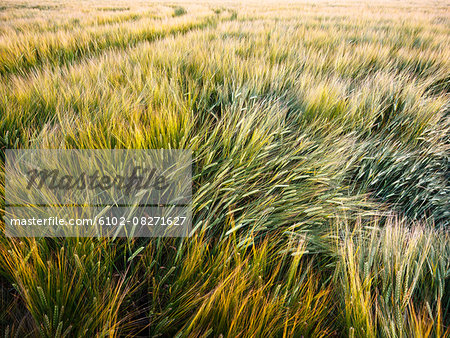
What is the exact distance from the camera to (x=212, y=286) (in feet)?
1.36

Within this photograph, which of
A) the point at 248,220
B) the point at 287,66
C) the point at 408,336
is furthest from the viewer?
the point at 287,66

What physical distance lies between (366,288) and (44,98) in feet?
3.55

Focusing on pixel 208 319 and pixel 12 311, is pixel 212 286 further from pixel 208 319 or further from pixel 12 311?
pixel 12 311

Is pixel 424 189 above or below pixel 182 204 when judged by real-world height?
below

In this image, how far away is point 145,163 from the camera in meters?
0.57

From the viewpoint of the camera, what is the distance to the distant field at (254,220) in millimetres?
368

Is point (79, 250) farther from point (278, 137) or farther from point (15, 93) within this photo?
point (15, 93)

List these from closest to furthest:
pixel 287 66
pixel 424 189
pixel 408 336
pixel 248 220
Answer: pixel 408 336 < pixel 248 220 < pixel 424 189 < pixel 287 66

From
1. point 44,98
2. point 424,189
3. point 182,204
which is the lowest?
point 424,189

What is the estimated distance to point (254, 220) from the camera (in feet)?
1.78

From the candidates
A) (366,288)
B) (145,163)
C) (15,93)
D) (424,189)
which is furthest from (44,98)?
(424,189)

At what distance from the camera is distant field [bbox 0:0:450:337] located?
Result: 1.21ft

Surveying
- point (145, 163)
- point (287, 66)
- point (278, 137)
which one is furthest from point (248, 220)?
point (287, 66)

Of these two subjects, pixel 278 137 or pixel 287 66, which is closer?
pixel 278 137
